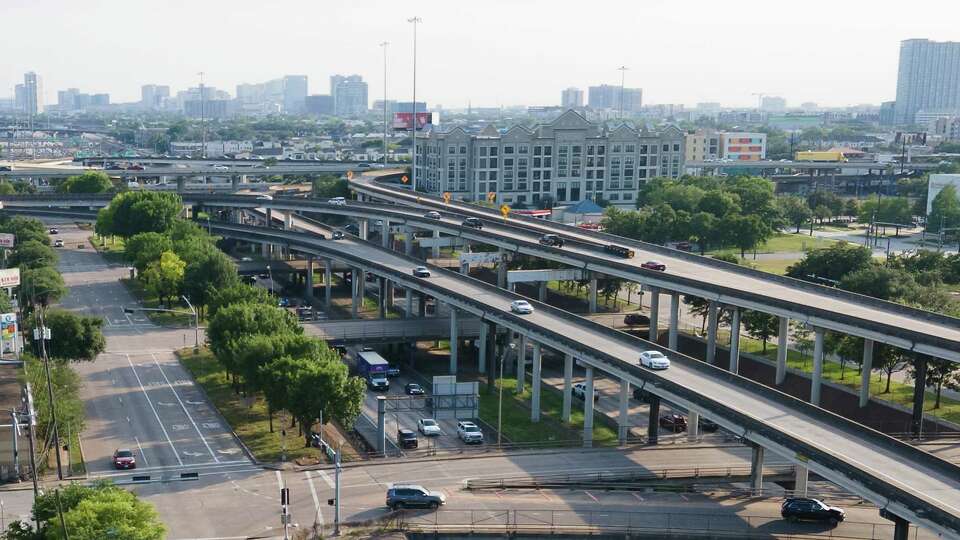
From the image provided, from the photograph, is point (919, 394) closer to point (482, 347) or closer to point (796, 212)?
point (482, 347)

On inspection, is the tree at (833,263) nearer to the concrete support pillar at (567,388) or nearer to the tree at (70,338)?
the concrete support pillar at (567,388)

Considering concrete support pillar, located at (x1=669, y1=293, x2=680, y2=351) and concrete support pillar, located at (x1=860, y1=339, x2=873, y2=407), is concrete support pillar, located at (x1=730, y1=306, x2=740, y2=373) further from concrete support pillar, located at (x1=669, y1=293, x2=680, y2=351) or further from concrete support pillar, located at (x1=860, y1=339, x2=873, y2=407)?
concrete support pillar, located at (x1=860, y1=339, x2=873, y2=407)

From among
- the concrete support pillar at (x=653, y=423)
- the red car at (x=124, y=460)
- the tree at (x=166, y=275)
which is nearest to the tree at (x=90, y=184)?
the tree at (x=166, y=275)

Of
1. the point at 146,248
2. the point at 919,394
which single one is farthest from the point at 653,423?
the point at 146,248

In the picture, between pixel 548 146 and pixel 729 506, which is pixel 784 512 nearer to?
pixel 729 506

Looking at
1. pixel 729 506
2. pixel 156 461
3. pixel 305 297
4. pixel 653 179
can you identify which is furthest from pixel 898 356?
pixel 653 179
